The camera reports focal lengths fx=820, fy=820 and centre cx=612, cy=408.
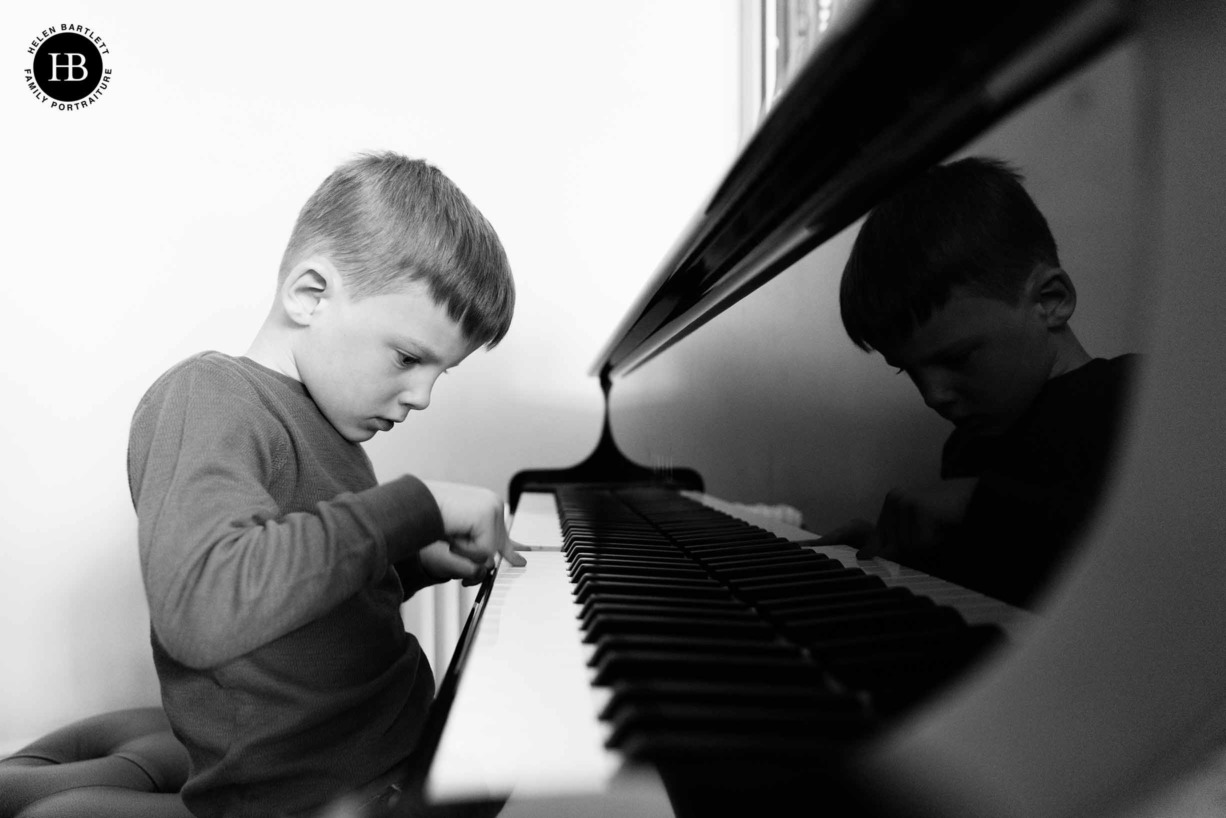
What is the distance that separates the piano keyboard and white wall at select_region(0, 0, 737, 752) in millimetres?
1434

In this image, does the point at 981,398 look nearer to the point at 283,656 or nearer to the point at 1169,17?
the point at 1169,17

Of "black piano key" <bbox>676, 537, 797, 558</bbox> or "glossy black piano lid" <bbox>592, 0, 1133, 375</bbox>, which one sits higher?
"glossy black piano lid" <bbox>592, 0, 1133, 375</bbox>

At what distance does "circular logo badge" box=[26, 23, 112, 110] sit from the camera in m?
1.86

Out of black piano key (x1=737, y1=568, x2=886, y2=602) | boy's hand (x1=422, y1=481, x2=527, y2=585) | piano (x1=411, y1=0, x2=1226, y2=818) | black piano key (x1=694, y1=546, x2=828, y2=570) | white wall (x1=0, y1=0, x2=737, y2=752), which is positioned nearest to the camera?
piano (x1=411, y1=0, x2=1226, y2=818)

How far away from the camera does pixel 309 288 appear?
2.97ft

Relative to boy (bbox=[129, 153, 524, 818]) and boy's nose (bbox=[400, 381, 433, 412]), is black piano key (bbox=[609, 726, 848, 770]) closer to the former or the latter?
boy (bbox=[129, 153, 524, 818])

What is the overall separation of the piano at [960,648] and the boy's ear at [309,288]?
0.60 meters

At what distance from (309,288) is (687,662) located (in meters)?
0.71

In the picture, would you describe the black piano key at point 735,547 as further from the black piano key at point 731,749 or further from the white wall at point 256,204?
the white wall at point 256,204

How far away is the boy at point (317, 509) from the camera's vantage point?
644 millimetres

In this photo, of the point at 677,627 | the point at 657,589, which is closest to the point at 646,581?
the point at 657,589

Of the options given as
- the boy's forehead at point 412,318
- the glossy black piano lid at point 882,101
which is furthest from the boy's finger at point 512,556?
the glossy black piano lid at point 882,101

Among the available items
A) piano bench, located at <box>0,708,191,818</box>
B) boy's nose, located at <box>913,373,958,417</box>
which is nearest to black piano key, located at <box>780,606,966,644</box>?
boy's nose, located at <box>913,373,958,417</box>

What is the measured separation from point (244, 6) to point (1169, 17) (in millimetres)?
2126
